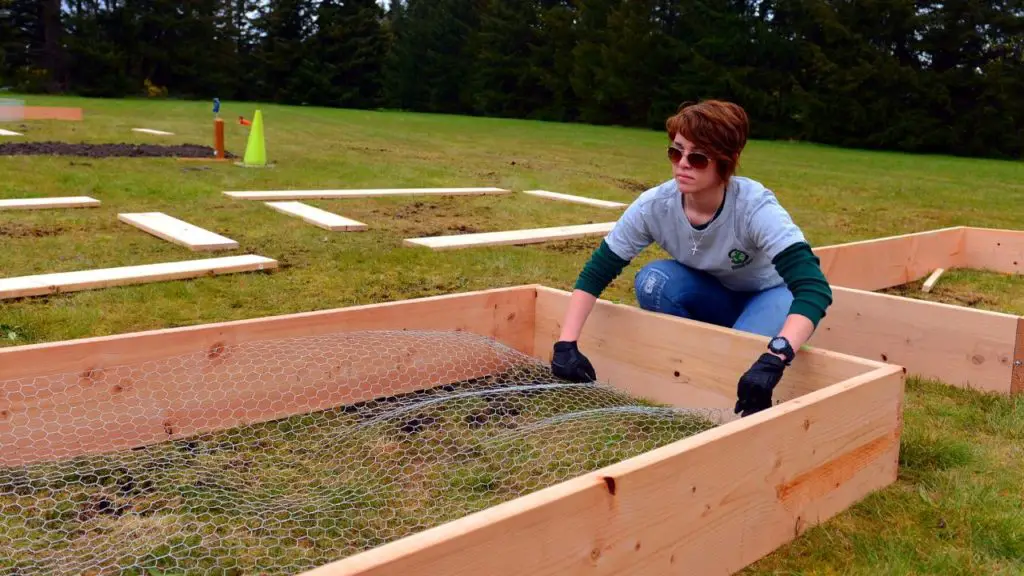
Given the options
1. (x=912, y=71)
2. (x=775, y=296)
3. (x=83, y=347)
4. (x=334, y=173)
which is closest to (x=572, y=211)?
(x=334, y=173)

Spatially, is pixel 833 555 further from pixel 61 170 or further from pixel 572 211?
pixel 61 170

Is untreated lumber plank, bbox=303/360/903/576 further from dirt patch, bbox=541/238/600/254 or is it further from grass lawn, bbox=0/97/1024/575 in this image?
dirt patch, bbox=541/238/600/254

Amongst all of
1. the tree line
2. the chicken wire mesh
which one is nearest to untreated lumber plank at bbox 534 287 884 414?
the chicken wire mesh

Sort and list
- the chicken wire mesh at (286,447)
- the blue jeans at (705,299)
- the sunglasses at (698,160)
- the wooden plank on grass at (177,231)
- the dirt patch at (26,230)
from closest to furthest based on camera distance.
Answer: the chicken wire mesh at (286,447), the sunglasses at (698,160), the blue jeans at (705,299), the wooden plank on grass at (177,231), the dirt patch at (26,230)

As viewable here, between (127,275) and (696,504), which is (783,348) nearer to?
(696,504)

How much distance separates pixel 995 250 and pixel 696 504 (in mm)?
5339

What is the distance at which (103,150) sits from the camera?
1002 cm

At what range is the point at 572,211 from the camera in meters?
7.78

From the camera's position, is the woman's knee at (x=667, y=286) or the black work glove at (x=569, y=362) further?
the woman's knee at (x=667, y=286)

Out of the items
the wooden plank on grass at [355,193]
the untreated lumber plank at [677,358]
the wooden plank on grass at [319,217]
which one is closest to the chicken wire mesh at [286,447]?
the untreated lumber plank at [677,358]

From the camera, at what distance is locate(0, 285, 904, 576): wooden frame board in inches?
60.9

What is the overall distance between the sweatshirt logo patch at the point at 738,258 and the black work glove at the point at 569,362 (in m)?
0.61

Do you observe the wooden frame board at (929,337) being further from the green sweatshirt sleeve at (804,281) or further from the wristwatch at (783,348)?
the wristwatch at (783,348)

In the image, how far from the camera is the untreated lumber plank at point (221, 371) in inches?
93.9
